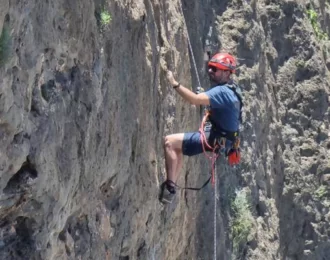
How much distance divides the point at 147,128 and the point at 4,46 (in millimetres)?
3251

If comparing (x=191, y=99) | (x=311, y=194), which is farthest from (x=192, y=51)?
(x=311, y=194)

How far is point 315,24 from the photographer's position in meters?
14.1

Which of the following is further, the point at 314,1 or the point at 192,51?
the point at 314,1

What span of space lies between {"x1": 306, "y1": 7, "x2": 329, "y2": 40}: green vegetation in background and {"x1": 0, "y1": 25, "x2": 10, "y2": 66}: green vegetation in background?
29.2ft

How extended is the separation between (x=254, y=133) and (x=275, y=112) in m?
0.97

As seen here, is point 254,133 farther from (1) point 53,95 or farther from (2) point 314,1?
(1) point 53,95

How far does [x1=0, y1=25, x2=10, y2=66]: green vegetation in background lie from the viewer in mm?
5559

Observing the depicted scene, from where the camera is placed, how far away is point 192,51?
1062cm

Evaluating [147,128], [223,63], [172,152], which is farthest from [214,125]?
[147,128]

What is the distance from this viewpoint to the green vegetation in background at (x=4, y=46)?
556 cm

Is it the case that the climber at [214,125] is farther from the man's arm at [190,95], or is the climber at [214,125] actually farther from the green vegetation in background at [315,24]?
the green vegetation in background at [315,24]

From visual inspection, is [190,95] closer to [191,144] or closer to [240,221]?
[191,144]

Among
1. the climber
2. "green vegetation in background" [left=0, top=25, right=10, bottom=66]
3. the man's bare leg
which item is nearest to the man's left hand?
the climber

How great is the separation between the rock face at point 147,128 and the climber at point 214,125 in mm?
146
